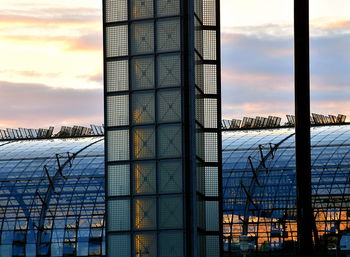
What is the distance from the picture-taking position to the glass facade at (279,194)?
83.2m

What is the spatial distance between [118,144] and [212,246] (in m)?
5.55

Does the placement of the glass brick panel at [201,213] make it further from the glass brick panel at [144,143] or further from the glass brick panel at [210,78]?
the glass brick panel at [210,78]

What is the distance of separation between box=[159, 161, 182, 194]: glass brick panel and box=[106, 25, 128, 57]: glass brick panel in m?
4.85

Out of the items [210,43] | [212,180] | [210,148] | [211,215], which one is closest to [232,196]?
[210,148]

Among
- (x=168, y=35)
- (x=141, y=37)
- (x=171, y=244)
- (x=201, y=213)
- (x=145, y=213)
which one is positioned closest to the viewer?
(x=171, y=244)

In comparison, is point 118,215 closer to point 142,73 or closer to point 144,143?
point 144,143

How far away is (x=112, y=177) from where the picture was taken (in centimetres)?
4406

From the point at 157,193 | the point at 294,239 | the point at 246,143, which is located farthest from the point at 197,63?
the point at 246,143

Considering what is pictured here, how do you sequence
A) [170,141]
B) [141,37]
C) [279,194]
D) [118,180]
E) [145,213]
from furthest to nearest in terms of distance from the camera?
1. [279,194]
2. [141,37]
3. [118,180]
4. [145,213]
5. [170,141]

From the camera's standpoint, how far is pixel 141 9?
44406 mm

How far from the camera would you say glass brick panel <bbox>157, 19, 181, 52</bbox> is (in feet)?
143

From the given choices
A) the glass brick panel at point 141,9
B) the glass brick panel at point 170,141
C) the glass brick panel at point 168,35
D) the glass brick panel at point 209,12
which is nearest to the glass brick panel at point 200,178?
the glass brick panel at point 170,141

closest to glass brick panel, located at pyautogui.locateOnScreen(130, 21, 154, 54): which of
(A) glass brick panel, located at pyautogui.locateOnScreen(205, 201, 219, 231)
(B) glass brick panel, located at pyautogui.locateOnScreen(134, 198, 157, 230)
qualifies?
(B) glass brick panel, located at pyautogui.locateOnScreen(134, 198, 157, 230)

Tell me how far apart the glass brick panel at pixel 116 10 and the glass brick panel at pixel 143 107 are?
126 inches
